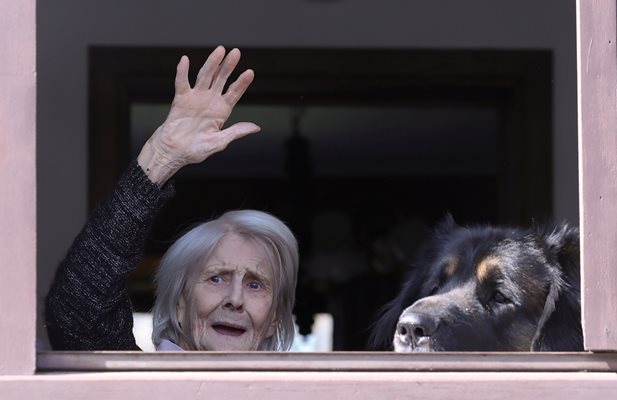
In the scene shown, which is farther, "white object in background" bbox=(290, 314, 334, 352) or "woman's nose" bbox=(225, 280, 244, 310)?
"white object in background" bbox=(290, 314, 334, 352)

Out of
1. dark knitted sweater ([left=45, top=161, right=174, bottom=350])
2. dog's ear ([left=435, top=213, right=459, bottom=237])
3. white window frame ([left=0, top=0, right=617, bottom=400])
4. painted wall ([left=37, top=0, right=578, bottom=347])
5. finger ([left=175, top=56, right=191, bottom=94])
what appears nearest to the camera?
white window frame ([left=0, top=0, right=617, bottom=400])

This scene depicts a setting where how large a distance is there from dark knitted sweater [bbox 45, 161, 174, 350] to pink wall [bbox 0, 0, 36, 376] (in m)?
0.47

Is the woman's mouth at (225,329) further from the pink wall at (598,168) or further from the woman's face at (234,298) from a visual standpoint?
the pink wall at (598,168)

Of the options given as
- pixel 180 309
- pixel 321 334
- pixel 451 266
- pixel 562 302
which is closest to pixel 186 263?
pixel 180 309

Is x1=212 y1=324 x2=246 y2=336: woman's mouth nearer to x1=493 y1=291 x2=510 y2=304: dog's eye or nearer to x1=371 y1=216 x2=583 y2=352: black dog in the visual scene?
x1=371 y1=216 x2=583 y2=352: black dog

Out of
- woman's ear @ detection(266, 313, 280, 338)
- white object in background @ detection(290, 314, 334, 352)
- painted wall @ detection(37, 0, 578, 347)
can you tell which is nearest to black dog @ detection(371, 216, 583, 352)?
woman's ear @ detection(266, 313, 280, 338)

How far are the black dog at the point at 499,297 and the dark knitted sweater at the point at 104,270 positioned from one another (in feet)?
2.04

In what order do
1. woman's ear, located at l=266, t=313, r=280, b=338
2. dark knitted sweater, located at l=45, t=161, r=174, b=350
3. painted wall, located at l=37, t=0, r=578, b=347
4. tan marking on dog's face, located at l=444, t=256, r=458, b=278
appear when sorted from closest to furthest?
dark knitted sweater, located at l=45, t=161, r=174, b=350
woman's ear, located at l=266, t=313, r=280, b=338
tan marking on dog's face, located at l=444, t=256, r=458, b=278
painted wall, located at l=37, t=0, r=578, b=347

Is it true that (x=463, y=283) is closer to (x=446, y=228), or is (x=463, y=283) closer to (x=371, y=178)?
(x=446, y=228)

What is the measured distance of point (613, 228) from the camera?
6.93ft

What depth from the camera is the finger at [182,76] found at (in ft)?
7.93

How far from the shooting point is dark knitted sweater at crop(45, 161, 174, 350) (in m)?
2.56

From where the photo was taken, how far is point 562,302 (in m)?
3.05

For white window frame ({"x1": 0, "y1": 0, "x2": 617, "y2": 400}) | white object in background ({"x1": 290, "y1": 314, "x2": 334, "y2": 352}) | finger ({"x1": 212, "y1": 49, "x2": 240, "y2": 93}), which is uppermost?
finger ({"x1": 212, "y1": 49, "x2": 240, "y2": 93})
